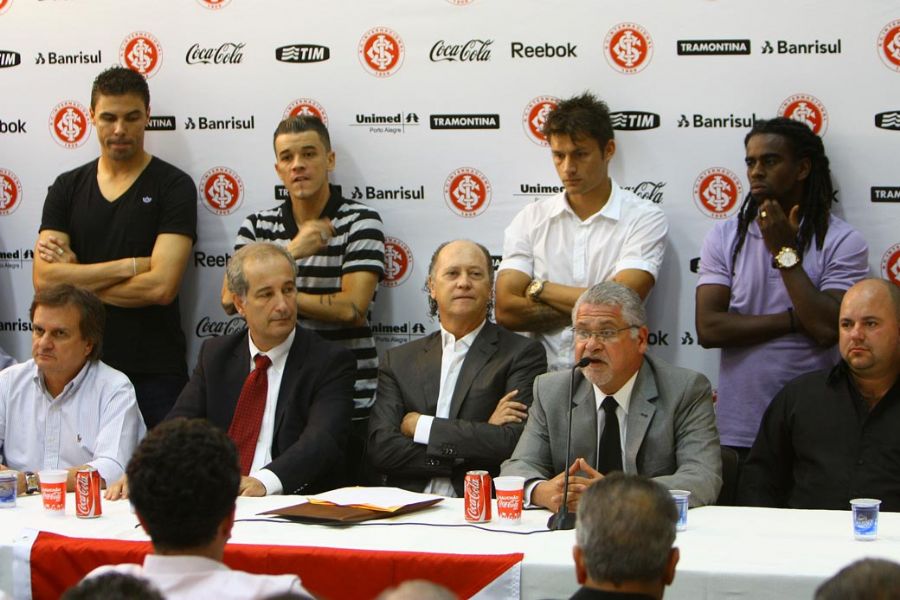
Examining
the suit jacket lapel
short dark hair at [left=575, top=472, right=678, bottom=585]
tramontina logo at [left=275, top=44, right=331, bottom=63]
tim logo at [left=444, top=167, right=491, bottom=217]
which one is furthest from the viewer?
tramontina logo at [left=275, top=44, right=331, bottom=63]

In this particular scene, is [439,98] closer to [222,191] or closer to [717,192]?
[222,191]

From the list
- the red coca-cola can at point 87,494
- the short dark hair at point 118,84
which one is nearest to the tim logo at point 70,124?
the short dark hair at point 118,84

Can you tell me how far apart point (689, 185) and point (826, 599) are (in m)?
3.48

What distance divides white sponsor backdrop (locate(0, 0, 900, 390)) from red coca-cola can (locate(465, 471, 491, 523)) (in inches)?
76.9

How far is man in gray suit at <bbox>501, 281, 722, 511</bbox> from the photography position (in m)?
3.74

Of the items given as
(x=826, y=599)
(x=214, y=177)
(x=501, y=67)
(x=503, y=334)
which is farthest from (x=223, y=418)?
(x=826, y=599)

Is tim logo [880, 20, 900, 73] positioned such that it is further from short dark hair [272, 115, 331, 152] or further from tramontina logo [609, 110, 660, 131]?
short dark hair [272, 115, 331, 152]

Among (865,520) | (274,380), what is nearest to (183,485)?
(865,520)

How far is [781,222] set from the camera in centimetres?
445

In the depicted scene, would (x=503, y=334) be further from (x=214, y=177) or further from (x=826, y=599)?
(x=826, y=599)

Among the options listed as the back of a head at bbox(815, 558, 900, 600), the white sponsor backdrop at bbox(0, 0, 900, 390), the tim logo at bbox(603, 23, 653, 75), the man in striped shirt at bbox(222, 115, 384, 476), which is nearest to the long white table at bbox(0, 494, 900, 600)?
the back of a head at bbox(815, 558, 900, 600)

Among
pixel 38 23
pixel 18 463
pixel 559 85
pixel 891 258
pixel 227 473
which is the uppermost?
pixel 38 23

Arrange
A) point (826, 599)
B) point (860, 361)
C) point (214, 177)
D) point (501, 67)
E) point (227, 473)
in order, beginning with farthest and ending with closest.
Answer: point (214, 177) < point (501, 67) < point (860, 361) < point (227, 473) < point (826, 599)

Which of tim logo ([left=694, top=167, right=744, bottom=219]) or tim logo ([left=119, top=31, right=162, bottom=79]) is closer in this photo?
tim logo ([left=694, top=167, right=744, bottom=219])
